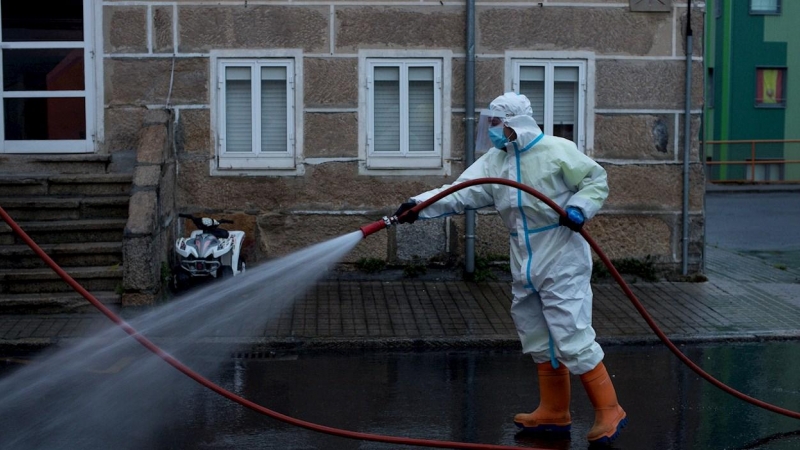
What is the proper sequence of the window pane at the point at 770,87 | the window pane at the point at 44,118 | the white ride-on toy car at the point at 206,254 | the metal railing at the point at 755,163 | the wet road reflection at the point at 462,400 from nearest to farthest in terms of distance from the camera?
the wet road reflection at the point at 462,400 → the white ride-on toy car at the point at 206,254 → the window pane at the point at 44,118 → the metal railing at the point at 755,163 → the window pane at the point at 770,87

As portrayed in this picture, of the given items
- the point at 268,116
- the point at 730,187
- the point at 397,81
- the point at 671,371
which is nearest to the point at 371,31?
the point at 397,81

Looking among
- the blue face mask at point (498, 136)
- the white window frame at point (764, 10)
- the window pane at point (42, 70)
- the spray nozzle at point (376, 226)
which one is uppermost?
the white window frame at point (764, 10)

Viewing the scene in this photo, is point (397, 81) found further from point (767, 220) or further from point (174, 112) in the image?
point (767, 220)

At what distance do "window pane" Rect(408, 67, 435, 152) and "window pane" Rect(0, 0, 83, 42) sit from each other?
362cm

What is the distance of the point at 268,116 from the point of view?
12242mm

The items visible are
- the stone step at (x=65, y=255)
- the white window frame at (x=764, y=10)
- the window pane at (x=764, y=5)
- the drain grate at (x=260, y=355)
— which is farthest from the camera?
the window pane at (x=764, y=5)

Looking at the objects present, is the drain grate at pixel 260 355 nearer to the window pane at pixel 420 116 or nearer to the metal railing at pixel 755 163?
the window pane at pixel 420 116

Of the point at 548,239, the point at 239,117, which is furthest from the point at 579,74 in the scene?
the point at 548,239

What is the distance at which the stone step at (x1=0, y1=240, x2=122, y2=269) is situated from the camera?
10.6 meters

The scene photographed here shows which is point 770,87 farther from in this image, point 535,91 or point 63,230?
point 63,230

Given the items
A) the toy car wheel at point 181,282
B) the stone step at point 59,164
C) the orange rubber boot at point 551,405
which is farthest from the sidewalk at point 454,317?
the orange rubber boot at point 551,405

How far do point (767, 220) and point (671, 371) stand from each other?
43.5 ft

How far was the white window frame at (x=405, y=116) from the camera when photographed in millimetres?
12094

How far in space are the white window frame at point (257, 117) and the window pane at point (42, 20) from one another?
64.1 inches
